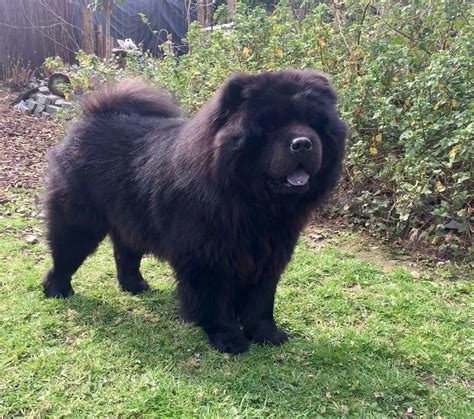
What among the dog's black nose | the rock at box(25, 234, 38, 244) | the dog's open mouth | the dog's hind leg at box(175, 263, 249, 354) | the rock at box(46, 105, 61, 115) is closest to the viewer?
the dog's black nose

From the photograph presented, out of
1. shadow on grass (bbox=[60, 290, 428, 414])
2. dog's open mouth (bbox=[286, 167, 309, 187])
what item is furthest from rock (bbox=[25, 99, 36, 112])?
dog's open mouth (bbox=[286, 167, 309, 187])

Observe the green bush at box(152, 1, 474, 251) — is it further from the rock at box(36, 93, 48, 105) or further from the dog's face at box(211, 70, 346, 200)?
the rock at box(36, 93, 48, 105)

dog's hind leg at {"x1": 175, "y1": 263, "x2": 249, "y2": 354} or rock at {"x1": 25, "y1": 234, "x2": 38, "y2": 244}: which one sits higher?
dog's hind leg at {"x1": 175, "y1": 263, "x2": 249, "y2": 354}

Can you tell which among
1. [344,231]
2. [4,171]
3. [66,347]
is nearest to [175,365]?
[66,347]

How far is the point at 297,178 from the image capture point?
8.77 ft

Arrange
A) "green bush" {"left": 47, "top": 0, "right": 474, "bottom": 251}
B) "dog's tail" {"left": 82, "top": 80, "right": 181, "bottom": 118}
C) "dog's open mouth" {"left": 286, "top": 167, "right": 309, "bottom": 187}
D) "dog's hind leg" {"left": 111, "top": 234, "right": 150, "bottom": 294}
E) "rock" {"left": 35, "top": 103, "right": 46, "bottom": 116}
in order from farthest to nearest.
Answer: "rock" {"left": 35, "top": 103, "right": 46, "bottom": 116} < "green bush" {"left": 47, "top": 0, "right": 474, "bottom": 251} < "dog's hind leg" {"left": 111, "top": 234, "right": 150, "bottom": 294} < "dog's tail" {"left": 82, "top": 80, "right": 181, "bottom": 118} < "dog's open mouth" {"left": 286, "top": 167, "right": 309, "bottom": 187}

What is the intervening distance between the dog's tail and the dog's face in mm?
1208

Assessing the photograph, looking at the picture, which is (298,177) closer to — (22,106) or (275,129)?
(275,129)

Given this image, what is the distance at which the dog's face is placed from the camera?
2613mm

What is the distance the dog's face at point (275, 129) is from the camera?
103 inches

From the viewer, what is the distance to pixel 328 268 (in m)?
4.41

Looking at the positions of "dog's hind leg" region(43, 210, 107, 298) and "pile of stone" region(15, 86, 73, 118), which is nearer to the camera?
"dog's hind leg" region(43, 210, 107, 298)

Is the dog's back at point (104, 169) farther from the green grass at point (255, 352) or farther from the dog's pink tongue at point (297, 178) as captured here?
the dog's pink tongue at point (297, 178)

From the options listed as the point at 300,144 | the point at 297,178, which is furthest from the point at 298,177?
the point at 300,144
